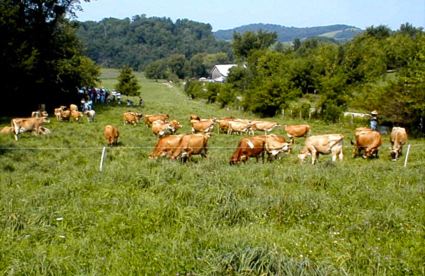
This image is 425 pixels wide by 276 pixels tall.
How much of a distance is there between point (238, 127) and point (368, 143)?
9.40m

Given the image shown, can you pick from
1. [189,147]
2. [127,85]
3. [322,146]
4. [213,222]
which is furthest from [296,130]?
[127,85]

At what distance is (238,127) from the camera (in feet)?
77.3

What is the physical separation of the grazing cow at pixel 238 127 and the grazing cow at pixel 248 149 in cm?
943

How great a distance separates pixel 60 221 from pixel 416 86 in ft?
72.8

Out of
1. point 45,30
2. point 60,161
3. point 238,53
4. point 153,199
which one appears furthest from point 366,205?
point 238,53

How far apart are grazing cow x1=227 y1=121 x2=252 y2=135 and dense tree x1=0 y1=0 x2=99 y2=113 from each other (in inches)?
583

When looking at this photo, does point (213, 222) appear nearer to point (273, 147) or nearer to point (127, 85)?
point (273, 147)

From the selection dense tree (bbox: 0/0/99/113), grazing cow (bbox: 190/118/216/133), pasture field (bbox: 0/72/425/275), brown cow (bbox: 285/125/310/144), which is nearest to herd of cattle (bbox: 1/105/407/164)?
brown cow (bbox: 285/125/310/144)

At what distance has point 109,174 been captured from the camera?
9.34m

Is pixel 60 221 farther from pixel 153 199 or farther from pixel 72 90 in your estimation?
pixel 72 90

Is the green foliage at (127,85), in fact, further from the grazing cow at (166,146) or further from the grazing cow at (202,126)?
the grazing cow at (166,146)

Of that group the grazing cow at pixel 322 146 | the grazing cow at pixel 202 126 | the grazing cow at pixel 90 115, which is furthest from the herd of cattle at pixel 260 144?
the grazing cow at pixel 90 115

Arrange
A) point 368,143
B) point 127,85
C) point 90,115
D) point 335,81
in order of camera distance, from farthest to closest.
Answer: point 127,85
point 335,81
point 90,115
point 368,143

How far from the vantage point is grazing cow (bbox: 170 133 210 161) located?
1357cm
